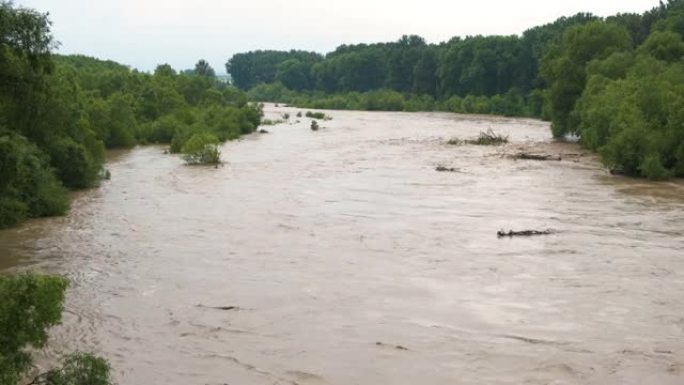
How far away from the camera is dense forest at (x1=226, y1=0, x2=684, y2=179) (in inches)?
1464

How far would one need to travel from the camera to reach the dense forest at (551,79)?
37.2 meters

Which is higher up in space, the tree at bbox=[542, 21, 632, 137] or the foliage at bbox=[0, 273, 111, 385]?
the tree at bbox=[542, 21, 632, 137]

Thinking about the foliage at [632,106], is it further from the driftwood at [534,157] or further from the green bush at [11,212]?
the green bush at [11,212]

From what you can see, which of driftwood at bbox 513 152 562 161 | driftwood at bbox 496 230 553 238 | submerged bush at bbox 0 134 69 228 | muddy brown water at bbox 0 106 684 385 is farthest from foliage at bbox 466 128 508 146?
submerged bush at bbox 0 134 69 228

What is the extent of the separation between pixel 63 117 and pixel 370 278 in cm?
1800

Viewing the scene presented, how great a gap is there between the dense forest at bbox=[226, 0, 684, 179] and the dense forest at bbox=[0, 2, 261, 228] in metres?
23.2

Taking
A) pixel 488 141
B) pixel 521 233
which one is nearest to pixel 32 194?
pixel 521 233

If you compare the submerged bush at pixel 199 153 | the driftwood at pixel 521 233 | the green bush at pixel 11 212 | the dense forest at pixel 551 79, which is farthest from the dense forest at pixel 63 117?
the dense forest at pixel 551 79

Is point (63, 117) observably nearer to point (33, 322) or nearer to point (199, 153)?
point (199, 153)

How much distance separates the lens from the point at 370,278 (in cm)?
1878

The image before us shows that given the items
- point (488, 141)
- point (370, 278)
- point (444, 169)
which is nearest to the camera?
point (370, 278)

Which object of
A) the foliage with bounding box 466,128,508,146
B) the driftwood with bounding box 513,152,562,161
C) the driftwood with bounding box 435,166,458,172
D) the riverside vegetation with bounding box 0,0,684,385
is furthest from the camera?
the foliage with bounding box 466,128,508,146

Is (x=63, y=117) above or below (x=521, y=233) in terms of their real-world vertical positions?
above

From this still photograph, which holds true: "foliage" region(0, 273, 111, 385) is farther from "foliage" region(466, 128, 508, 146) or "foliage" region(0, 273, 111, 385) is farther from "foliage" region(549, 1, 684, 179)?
"foliage" region(466, 128, 508, 146)
